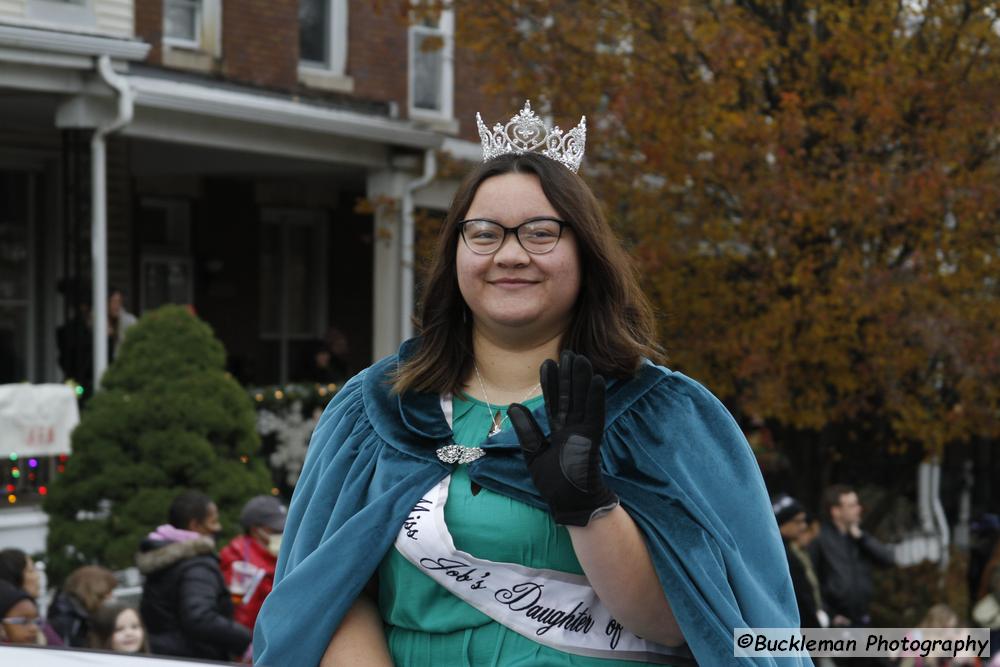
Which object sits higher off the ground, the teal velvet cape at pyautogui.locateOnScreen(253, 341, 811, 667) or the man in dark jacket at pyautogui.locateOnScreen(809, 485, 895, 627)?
the teal velvet cape at pyautogui.locateOnScreen(253, 341, 811, 667)

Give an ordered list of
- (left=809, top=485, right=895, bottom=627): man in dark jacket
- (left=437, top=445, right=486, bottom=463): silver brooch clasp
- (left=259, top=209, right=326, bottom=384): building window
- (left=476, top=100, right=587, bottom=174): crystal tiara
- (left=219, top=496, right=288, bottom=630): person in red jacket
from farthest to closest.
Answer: (left=259, top=209, right=326, bottom=384): building window → (left=809, top=485, right=895, bottom=627): man in dark jacket → (left=219, top=496, right=288, bottom=630): person in red jacket → (left=476, top=100, right=587, bottom=174): crystal tiara → (left=437, top=445, right=486, bottom=463): silver brooch clasp

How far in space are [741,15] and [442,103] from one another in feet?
20.8

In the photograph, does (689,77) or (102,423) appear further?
(689,77)

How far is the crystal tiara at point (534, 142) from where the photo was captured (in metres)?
3.18

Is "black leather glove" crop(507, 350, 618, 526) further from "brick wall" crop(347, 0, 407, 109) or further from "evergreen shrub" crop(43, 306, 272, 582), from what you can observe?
"brick wall" crop(347, 0, 407, 109)

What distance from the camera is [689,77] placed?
961 centimetres

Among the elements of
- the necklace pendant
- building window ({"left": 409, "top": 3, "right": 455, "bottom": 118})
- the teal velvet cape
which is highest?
building window ({"left": 409, "top": 3, "right": 455, "bottom": 118})

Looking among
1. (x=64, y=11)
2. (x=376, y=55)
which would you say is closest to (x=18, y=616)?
(x=64, y=11)

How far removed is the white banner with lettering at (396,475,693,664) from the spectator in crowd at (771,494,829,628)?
16.2 ft

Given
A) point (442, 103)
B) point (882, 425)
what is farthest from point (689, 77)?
point (442, 103)

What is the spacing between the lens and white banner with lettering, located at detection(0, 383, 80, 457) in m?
9.17

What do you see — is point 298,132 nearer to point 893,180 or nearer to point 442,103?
point 442,103

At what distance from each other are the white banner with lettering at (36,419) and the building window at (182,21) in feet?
16.2

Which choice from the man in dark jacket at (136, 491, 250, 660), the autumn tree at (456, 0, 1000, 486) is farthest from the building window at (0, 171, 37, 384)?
the man in dark jacket at (136, 491, 250, 660)
